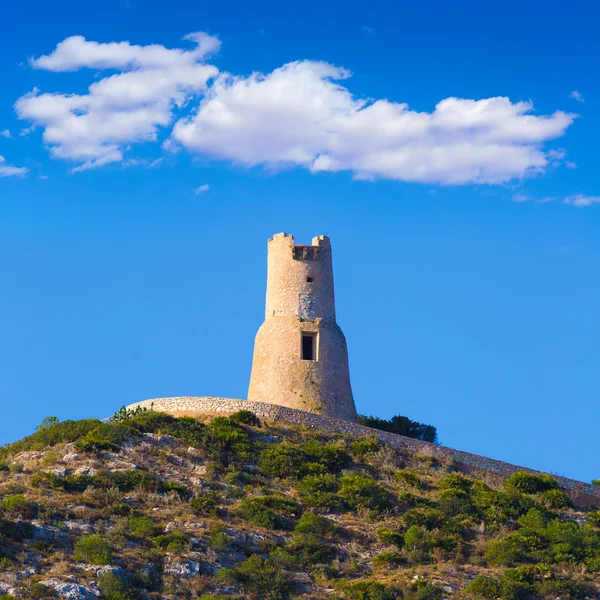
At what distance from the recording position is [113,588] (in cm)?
3991

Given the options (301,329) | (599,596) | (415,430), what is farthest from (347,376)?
(599,596)

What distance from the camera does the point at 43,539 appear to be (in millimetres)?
42219

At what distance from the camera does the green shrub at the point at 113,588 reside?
130 feet

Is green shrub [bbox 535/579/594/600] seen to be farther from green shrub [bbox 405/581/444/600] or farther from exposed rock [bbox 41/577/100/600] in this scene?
exposed rock [bbox 41/577/100/600]

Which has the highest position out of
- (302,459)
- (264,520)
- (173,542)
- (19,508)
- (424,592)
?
(302,459)

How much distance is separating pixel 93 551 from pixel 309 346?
1910 cm

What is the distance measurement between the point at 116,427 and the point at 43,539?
930 cm

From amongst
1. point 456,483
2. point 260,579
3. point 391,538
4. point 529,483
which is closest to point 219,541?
point 260,579

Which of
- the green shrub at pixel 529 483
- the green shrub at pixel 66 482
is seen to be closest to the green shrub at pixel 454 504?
the green shrub at pixel 529 483

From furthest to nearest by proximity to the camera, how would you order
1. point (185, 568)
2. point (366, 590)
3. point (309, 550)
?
point (309, 550), point (366, 590), point (185, 568)

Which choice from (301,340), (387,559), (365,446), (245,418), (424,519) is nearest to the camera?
(387,559)

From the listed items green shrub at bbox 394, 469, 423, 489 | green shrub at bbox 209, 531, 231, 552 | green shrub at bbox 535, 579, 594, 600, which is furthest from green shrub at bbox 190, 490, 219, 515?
green shrub at bbox 535, 579, 594, 600

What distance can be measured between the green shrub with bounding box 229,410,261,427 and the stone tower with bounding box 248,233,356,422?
10.4 feet

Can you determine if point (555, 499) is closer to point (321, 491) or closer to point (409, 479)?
point (409, 479)
